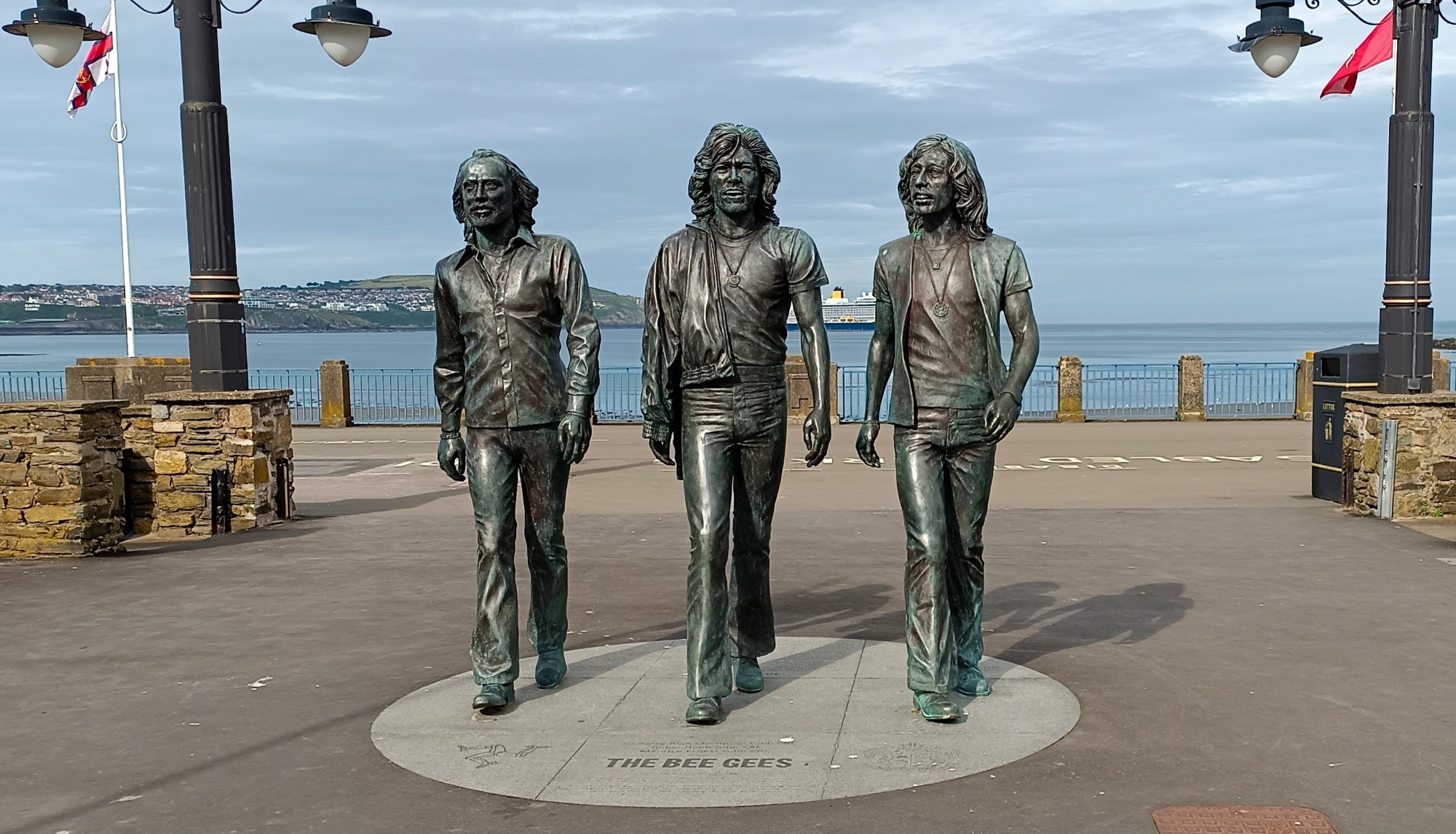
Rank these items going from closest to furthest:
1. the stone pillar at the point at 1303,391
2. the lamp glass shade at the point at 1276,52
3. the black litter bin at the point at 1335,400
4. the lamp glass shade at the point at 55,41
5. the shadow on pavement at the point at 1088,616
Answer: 1. the shadow on pavement at the point at 1088,616
2. the lamp glass shade at the point at 55,41
3. the black litter bin at the point at 1335,400
4. the lamp glass shade at the point at 1276,52
5. the stone pillar at the point at 1303,391

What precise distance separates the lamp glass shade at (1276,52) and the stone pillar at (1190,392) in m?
12.3

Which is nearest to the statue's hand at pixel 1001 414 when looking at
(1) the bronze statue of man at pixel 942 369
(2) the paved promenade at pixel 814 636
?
(1) the bronze statue of man at pixel 942 369

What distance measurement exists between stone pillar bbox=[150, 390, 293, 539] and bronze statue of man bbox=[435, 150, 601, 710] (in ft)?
21.3

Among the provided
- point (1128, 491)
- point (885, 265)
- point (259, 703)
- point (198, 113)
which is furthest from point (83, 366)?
point (885, 265)

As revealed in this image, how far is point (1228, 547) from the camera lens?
10258mm

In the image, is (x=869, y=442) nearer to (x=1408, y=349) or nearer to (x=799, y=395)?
(x=1408, y=349)

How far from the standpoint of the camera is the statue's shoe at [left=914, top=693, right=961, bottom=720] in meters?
5.61

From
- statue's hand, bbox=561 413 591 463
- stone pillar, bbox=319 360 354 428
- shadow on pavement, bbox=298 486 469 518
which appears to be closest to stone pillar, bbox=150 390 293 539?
shadow on pavement, bbox=298 486 469 518

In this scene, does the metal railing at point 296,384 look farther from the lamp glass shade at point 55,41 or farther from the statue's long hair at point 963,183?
the statue's long hair at point 963,183

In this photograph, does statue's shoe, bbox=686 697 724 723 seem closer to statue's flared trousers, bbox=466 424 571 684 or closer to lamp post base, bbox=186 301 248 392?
statue's flared trousers, bbox=466 424 571 684

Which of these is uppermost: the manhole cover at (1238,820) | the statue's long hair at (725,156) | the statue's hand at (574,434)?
the statue's long hair at (725,156)

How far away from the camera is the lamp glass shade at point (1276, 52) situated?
12.7 m

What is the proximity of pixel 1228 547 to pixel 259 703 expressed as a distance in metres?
7.10

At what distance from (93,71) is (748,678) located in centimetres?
2533
